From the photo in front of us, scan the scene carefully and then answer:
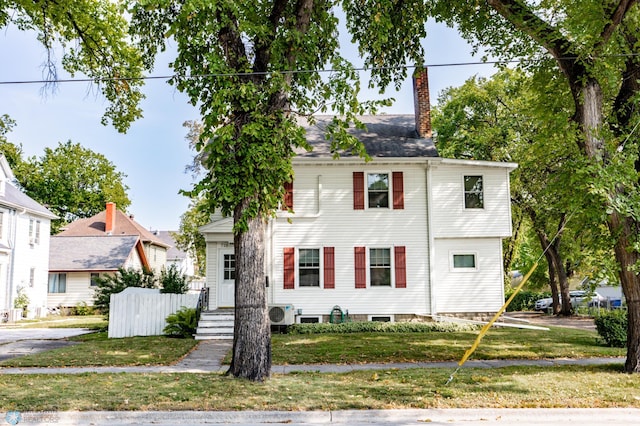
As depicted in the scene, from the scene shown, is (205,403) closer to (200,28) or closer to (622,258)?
(200,28)

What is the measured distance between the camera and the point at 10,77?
35.3 feet

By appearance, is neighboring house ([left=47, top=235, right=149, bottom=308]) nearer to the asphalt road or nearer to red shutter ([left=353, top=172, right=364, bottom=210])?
red shutter ([left=353, top=172, right=364, bottom=210])

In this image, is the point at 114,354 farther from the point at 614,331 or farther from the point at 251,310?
the point at 614,331

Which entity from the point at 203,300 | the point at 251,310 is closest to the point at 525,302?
the point at 203,300

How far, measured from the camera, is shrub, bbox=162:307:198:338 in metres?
16.1

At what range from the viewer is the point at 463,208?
1916 cm

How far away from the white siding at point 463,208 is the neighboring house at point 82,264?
836 inches

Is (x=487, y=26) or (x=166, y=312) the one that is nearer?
(x=487, y=26)

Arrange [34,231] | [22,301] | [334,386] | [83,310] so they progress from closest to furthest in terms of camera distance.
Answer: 1. [334,386]
2. [22,301]
3. [34,231]
4. [83,310]

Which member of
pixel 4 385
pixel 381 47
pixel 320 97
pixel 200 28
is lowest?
pixel 4 385

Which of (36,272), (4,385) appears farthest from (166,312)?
(36,272)

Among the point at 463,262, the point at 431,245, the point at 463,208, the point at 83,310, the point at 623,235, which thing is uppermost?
the point at 463,208

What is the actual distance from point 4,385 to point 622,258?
37.0 feet

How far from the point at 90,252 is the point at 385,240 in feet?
78.5
